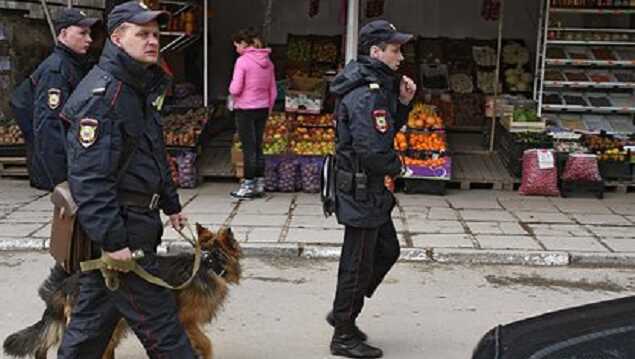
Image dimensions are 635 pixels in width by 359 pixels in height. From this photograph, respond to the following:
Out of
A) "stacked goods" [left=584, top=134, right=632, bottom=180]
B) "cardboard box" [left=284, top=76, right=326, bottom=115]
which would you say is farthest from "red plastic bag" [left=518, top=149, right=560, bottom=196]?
"cardboard box" [left=284, top=76, right=326, bottom=115]

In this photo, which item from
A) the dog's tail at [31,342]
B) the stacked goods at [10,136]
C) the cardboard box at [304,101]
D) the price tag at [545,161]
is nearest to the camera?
the dog's tail at [31,342]

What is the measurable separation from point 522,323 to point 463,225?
5167mm

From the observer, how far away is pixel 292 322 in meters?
5.30

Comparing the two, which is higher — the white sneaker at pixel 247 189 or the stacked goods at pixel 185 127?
the stacked goods at pixel 185 127

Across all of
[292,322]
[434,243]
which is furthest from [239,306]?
[434,243]

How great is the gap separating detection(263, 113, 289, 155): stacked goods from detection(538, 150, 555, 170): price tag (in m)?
3.03

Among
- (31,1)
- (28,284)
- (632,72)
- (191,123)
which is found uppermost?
(31,1)

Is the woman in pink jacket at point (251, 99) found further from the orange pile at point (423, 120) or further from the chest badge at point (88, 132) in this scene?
the chest badge at point (88, 132)

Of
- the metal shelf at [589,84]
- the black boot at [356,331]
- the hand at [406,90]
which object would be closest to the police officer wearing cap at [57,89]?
the black boot at [356,331]

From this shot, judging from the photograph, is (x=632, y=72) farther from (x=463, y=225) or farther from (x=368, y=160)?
(x=368, y=160)

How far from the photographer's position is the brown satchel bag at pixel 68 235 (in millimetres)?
3469

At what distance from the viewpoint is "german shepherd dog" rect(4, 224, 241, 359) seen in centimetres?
388

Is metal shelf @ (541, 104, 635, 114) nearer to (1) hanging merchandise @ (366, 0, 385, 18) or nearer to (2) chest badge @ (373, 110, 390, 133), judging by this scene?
(1) hanging merchandise @ (366, 0, 385, 18)

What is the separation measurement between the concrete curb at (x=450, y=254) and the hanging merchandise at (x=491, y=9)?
22.2 ft
